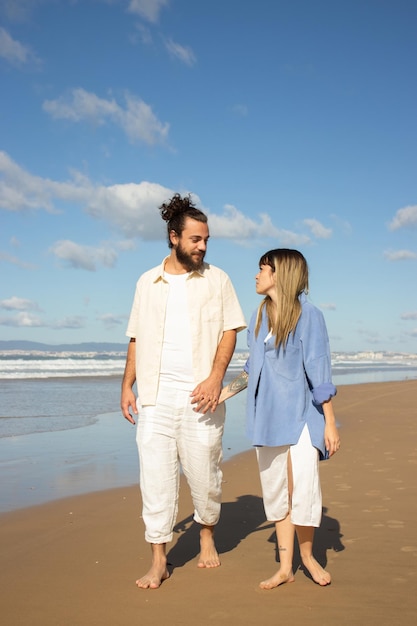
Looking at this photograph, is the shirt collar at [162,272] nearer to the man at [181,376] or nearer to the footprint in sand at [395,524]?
the man at [181,376]

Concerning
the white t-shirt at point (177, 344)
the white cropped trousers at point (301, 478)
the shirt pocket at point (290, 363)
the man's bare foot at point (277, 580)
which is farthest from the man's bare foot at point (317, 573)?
the white t-shirt at point (177, 344)

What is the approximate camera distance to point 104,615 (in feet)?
10.3

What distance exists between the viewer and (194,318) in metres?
3.85

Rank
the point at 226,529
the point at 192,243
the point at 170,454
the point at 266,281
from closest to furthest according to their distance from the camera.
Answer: the point at 266,281 < the point at 170,454 < the point at 192,243 < the point at 226,529

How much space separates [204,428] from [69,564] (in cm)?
124

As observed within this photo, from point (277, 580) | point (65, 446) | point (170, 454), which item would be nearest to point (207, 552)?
point (277, 580)

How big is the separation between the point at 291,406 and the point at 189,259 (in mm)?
1107

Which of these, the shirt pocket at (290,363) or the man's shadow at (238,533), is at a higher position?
the shirt pocket at (290,363)

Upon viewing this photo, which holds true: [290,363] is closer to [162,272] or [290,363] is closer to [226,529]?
[162,272]

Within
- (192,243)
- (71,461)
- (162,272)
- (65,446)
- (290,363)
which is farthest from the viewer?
(65,446)

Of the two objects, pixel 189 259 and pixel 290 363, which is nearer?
pixel 290 363

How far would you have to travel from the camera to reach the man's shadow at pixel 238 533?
162 inches

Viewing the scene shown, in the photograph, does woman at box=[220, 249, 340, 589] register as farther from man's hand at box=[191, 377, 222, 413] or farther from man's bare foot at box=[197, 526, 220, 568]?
man's bare foot at box=[197, 526, 220, 568]

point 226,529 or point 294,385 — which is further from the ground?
point 294,385
